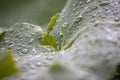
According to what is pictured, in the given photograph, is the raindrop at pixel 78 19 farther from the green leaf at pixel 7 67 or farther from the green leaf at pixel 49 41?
the green leaf at pixel 7 67

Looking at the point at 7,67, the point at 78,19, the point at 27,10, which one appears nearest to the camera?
the point at 7,67

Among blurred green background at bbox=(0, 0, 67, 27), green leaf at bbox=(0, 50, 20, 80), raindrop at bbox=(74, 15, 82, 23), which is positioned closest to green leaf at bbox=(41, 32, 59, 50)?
raindrop at bbox=(74, 15, 82, 23)

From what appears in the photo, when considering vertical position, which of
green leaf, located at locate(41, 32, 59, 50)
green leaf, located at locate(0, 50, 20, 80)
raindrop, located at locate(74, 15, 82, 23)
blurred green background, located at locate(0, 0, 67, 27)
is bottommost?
green leaf, located at locate(0, 50, 20, 80)

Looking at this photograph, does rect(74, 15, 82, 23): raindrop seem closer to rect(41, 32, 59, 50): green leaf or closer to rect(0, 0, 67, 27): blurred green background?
rect(41, 32, 59, 50): green leaf

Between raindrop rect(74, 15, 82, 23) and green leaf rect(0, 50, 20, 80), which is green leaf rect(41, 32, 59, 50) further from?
green leaf rect(0, 50, 20, 80)

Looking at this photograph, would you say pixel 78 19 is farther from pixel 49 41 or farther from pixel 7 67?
pixel 7 67

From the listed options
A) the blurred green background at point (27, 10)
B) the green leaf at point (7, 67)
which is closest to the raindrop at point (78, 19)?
the green leaf at point (7, 67)

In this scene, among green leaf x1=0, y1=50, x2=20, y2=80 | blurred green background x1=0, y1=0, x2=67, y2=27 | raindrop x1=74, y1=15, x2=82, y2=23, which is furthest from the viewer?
blurred green background x1=0, y1=0, x2=67, y2=27

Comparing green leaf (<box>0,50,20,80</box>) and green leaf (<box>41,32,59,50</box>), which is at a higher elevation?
green leaf (<box>41,32,59,50</box>)

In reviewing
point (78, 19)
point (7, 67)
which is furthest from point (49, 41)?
point (7, 67)

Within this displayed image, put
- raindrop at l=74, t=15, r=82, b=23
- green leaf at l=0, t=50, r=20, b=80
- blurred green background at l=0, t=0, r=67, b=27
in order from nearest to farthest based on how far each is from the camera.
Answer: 1. green leaf at l=0, t=50, r=20, b=80
2. raindrop at l=74, t=15, r=82, b=23
3. blurred green background at l=0, t=0, r=67, b=27

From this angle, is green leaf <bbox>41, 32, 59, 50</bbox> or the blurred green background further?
the blurred green background
